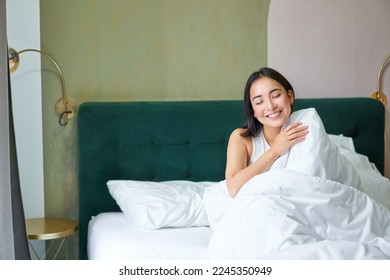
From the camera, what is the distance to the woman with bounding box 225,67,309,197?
2506 millimetres

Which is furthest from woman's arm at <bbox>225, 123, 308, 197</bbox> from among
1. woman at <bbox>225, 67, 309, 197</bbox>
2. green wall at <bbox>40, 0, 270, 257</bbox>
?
green wall at <bbox>40, 0, 270, 257</bbox>

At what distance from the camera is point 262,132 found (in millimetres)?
2680

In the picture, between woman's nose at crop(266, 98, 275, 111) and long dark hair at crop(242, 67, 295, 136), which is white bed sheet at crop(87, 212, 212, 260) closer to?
long dark hair at crop(242, 67, 295, 136)

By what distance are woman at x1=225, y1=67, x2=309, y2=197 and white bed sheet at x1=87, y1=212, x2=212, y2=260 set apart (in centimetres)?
27

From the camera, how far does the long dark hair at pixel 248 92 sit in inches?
101

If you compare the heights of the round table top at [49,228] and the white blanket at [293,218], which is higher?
the white blanket at [293,218]

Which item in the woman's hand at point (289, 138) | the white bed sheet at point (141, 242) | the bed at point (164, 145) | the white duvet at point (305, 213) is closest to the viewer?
the white duvet at point (305, 213)

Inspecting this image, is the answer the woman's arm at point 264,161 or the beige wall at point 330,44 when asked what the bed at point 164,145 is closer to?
the beige wall at point 330,44

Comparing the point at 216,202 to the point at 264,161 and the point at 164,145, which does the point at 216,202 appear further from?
the point at 164,145

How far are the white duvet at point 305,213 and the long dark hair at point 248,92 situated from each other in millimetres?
180

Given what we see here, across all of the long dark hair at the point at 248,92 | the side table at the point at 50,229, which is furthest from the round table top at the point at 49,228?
the long dark hair at the point at 248,92

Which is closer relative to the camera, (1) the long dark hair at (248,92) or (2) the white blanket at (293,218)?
(2) the white blanket at (293,218)

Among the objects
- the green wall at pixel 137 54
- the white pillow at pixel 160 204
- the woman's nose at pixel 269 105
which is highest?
the green wall at pixel 137 54

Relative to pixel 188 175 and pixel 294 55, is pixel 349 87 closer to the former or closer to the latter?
pixel 294 55
